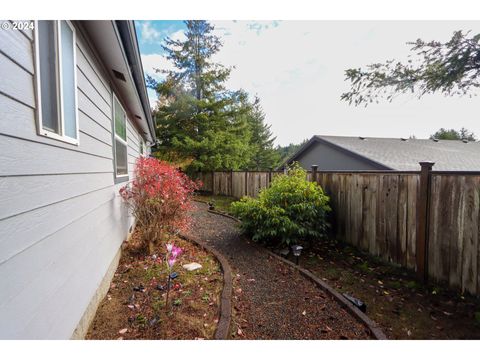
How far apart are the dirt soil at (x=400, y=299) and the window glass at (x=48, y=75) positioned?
3.37m

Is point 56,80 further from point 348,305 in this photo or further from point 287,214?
point 287,214

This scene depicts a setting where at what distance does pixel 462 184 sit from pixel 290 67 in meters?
4.18

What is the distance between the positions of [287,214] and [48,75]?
3.90m

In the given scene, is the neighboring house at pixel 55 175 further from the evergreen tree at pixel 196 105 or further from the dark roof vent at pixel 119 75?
the evergreen tree at pixel 196 105

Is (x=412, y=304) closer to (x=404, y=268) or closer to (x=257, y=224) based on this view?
(x=404, y=268)

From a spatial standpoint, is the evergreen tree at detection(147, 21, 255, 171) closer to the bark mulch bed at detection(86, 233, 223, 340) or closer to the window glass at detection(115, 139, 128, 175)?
the window glass at detection(115, 139, 128, 175)

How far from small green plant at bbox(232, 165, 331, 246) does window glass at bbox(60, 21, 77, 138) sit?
3.34 metres

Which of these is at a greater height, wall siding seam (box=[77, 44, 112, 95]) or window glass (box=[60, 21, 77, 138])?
wall siding seam (box=[77, 44, 112, 95])

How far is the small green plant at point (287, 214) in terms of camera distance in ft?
14.2

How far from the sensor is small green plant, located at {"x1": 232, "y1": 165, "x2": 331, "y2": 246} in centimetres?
433

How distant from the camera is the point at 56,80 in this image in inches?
68.3

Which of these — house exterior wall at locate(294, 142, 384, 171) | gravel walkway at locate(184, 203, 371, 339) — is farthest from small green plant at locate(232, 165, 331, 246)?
house exterior wall at locate(294, 142, 384, 171)

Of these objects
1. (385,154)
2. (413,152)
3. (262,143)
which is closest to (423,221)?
(385,154)

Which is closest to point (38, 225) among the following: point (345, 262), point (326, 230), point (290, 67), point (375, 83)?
point (345, 262)
